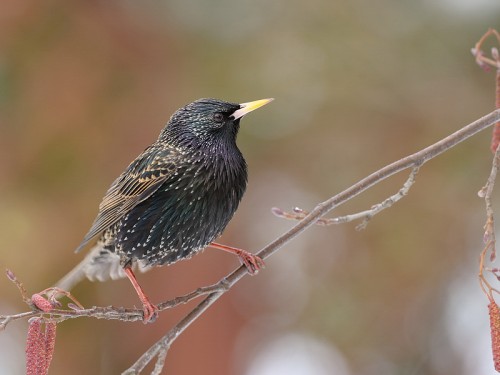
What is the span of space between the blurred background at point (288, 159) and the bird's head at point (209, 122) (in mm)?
1518

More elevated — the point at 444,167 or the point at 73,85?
the point at 444,167

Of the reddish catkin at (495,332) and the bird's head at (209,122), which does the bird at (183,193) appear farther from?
the reddish catkin at (495,332)

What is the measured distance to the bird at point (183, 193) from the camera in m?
1.74

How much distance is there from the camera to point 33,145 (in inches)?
135

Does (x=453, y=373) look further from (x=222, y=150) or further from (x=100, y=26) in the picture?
(x=100, y=26)

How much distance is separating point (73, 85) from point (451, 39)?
1.94 meters

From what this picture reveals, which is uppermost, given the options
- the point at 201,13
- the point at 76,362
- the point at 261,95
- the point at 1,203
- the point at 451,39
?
the point at 451,39

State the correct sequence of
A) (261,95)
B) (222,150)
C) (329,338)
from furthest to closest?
(329,338)
(261,95)
(222,150)

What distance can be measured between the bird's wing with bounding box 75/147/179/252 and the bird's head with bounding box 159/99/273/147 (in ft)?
0.20

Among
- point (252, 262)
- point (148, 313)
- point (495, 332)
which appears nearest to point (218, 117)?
point (252, 262)

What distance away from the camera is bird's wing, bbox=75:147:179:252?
1.79 metres

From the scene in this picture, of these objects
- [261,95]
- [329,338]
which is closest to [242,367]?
[329,338]

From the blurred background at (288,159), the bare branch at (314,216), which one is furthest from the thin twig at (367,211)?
the blurred background at (288,159)

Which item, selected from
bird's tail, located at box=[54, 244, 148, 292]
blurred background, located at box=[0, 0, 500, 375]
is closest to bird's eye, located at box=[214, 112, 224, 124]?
bird's tail, located at box=[54, 244, 148, 292]
